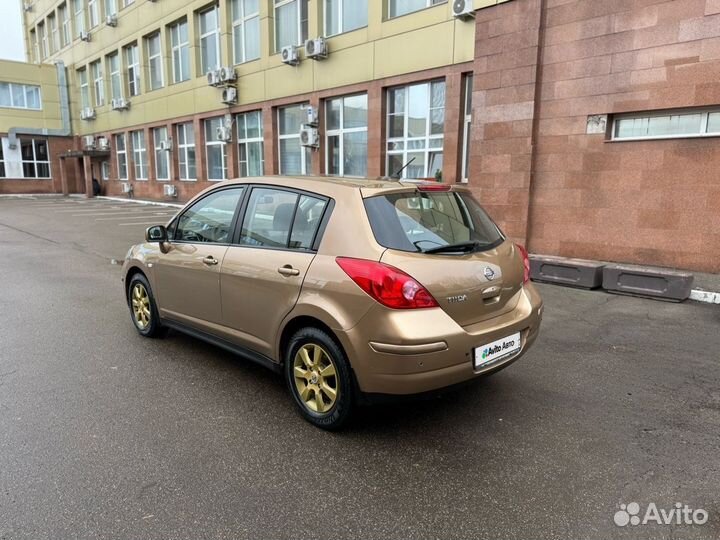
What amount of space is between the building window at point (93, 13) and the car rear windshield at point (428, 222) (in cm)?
3413

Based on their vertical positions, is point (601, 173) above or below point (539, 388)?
above

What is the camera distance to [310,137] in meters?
16.4

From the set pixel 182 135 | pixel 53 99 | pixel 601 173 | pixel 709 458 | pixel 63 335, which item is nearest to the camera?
pixel 709 458

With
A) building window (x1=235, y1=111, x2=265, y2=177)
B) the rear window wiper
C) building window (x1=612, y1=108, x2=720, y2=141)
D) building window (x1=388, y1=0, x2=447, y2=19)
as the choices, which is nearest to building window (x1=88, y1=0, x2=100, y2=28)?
building window (x1=235, y1=111, x2=265, y2=177)

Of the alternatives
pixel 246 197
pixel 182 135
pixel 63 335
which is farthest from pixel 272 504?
pixel 182 135

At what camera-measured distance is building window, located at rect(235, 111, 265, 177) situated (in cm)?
1967

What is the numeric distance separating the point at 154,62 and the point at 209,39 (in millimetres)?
5986

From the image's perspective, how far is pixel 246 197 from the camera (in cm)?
411

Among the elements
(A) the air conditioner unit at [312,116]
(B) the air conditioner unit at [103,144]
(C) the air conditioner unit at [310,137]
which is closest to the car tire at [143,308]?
(C) the air conditioner unit at [310,137]

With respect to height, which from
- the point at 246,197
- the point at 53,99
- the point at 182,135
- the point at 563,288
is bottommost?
the point at 563,288

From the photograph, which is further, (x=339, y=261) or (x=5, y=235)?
(x=5, y=235)

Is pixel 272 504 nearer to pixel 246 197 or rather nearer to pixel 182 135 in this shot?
pixel 246 197

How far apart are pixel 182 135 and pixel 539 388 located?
23.8 m

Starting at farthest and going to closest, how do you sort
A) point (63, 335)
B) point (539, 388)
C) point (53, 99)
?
point (53, 99) → point (63, 335) → point (539, 388)
